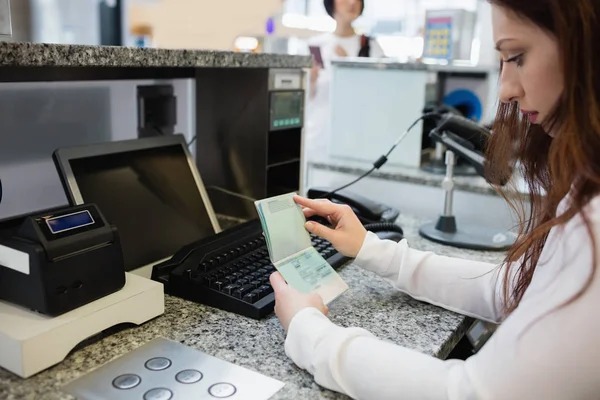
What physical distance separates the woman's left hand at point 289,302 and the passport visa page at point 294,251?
0.03 metres

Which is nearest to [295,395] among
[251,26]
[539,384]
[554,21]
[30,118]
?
[539,384]

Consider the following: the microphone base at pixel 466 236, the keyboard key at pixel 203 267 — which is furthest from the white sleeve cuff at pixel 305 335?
the microphone base at pixel 466 236

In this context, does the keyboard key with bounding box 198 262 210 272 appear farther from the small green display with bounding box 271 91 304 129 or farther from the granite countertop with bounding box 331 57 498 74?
the granite countertop with bounding box 331 57 498 74

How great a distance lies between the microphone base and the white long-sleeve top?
0.59 meters

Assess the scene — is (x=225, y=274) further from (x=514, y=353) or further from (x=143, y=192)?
(x=514, y=353)

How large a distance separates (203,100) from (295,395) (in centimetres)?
83

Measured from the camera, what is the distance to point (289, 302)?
0.78 meters

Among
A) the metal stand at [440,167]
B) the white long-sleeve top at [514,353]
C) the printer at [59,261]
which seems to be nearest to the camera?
the white long-sleeve top at [514,353]

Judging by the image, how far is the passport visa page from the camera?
0.84 meters

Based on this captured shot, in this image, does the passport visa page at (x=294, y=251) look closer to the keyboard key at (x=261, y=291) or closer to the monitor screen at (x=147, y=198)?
the keyboard key at (x=261, y=291)

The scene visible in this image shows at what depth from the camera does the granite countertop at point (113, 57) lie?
0.74m

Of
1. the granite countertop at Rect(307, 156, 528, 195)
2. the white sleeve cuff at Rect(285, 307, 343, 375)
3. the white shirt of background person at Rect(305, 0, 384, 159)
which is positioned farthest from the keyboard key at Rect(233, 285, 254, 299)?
the white shirt of background person at Rect(305, 0, 384, 159)

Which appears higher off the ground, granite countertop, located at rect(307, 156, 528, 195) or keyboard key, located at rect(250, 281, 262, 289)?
granite countertop, located at rect(307, 156, 528, 195)

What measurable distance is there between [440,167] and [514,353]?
120cm
